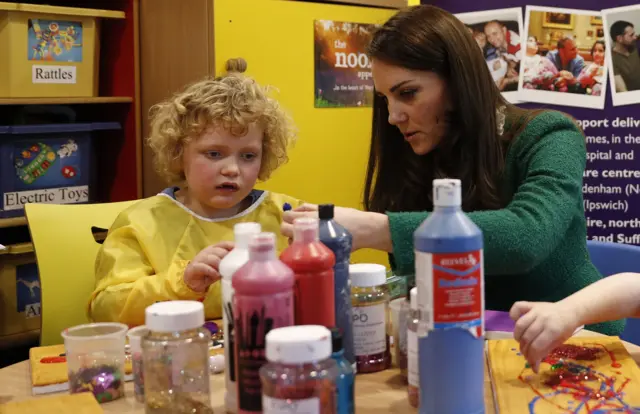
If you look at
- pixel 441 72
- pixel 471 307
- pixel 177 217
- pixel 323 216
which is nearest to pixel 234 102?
pixel 177 217

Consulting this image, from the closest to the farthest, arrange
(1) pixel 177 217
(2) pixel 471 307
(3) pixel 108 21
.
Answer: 1. (2) pixel 471 307
2. (1) pixel 177 217
3. (3) pixel 108 21

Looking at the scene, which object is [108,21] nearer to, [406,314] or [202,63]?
[202,63]

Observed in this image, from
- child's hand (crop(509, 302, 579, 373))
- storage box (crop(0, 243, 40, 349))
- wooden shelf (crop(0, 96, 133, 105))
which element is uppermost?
wooden shelf (crop(0, 96, 133, 105))

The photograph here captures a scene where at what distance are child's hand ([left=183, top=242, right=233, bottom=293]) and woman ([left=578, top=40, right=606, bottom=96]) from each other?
Result: 6.88ft

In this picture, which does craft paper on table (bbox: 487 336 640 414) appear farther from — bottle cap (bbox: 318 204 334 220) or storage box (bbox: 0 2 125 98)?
storage box (bbox: 0 2 125 98)

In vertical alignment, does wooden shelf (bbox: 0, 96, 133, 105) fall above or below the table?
above

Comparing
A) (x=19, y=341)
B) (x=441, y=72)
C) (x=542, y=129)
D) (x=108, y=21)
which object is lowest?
(x=19, y=341)

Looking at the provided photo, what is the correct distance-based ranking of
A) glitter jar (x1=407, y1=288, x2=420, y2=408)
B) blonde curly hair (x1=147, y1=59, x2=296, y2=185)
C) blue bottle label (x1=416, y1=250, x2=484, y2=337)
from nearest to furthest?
blue bottle label (x1=416, y1=250, x2=484, y2=337), glitter jar (x1=407, y1=288, x2=420, y2=408), blonde curly hair (x1=147, y1=59, x2=296, y2=185)

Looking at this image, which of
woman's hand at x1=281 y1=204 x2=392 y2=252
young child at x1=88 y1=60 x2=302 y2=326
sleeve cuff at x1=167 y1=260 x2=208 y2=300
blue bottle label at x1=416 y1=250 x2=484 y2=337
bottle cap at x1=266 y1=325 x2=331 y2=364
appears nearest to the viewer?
bottle cap at x1=266 y1=325 x2=331 y2=364

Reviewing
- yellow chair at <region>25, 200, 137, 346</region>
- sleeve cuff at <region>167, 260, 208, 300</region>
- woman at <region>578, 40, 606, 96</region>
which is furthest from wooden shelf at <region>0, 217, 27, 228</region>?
woman at <region>578, 40, 606, 96</region>

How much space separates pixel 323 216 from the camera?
1.05 m

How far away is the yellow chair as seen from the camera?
5.98ft

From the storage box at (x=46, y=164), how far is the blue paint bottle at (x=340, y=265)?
6.11ft

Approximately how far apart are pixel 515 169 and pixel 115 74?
1730 millimetres
